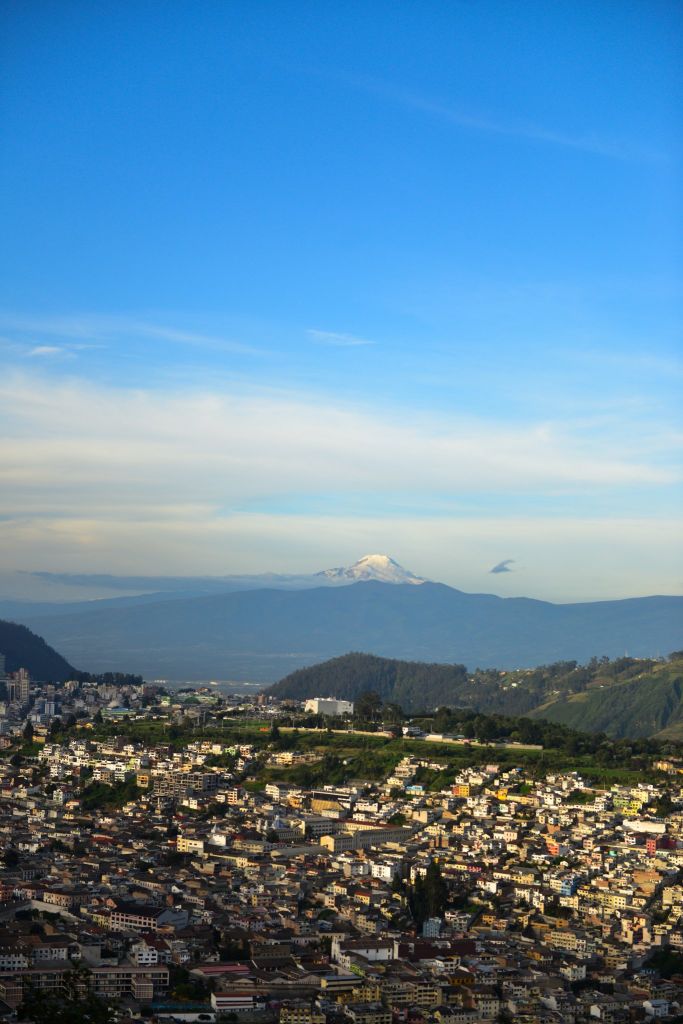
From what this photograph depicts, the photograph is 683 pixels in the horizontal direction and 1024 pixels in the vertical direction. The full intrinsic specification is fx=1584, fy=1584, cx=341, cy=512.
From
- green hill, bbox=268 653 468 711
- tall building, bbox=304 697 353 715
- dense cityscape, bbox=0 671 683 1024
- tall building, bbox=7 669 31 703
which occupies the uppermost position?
green hill, bbox=268 653 468 711

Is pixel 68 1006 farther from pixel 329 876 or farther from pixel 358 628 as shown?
pixel 358 628

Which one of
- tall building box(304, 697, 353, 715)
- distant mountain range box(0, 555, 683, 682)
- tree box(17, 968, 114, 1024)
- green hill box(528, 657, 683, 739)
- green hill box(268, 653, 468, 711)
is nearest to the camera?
tree box(17, 968, 114, 1024)

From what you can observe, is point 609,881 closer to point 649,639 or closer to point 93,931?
point 93,931

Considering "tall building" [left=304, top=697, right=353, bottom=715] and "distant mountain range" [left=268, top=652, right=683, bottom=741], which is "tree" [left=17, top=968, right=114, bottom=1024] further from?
"distant mountain range" [left=268, top=652, right=683, bottom=741]

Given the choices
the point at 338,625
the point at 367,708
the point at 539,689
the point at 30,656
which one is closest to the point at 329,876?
the point at 367,708

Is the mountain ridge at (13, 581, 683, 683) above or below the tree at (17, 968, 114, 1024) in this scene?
above

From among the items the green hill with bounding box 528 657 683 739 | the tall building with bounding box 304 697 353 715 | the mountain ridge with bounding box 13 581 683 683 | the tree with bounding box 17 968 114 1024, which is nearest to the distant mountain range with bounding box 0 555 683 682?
the mountain ridge with bounding box 13 581 683 683

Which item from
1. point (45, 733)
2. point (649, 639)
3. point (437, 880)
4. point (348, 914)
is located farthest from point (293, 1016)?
point (649, 639)
